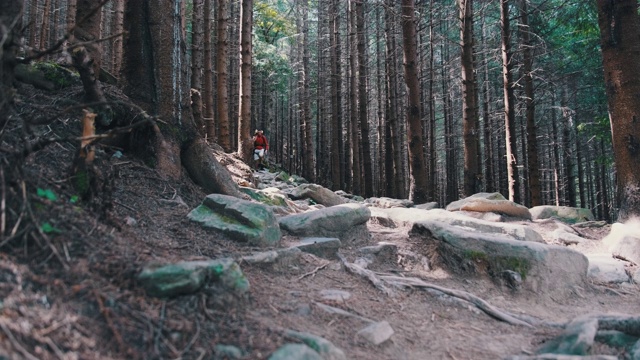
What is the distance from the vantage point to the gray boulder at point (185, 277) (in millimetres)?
2324

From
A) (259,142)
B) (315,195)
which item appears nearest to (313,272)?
(315,195)

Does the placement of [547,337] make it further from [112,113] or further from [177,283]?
[112,113]

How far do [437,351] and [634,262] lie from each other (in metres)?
3.95

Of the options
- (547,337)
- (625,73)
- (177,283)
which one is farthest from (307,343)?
(625,73)

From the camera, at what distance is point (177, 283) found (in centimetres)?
237

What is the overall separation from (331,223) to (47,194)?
10.4 feet

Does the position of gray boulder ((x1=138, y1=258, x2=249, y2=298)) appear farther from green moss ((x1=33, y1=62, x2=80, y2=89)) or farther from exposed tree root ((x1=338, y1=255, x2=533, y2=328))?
green moss ((x1=33, y1=62, x2=80, y2=89))

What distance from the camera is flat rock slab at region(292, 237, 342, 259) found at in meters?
4.42

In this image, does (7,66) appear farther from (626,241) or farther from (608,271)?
(626,241)

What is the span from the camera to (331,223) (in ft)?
16.9

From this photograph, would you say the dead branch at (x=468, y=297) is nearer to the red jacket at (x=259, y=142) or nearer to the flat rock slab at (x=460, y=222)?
the flat rock slab at (x=460, y=222)

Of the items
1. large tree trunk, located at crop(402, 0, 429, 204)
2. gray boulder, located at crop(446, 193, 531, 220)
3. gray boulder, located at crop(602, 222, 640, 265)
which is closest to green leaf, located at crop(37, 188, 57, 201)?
gray boulder, located at crop(602, 222, 640, 265)

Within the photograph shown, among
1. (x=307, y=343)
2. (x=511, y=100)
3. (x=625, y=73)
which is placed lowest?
(x=307, y=343)

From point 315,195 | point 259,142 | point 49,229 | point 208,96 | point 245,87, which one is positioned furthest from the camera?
point 259,142
